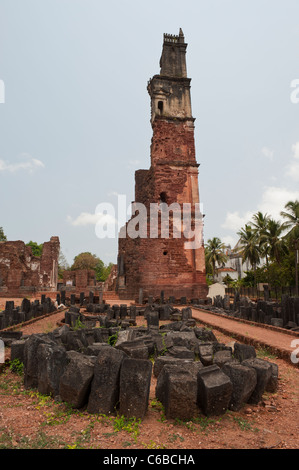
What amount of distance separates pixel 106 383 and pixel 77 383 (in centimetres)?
32

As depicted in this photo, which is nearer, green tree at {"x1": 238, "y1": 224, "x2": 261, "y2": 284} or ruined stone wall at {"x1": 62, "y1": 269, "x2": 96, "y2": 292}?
ruined stone wall at {"x1": 62, "y1": 269, "x2": 96, "y2": 292}

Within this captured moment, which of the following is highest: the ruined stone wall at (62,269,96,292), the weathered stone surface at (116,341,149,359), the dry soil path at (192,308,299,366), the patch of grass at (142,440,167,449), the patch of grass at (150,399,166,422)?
the ruined stone wall at (62,269,96,292)

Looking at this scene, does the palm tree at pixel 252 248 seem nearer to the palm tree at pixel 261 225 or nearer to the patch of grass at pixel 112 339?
the palm tree at pixel 261 225

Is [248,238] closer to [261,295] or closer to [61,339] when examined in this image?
[261,295]

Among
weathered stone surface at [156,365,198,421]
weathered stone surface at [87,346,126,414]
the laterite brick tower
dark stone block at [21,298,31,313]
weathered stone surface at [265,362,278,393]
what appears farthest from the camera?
the laterite brick tower

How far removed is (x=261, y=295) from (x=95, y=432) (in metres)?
21.1

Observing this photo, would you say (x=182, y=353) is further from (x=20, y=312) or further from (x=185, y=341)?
(x=20, y=312)

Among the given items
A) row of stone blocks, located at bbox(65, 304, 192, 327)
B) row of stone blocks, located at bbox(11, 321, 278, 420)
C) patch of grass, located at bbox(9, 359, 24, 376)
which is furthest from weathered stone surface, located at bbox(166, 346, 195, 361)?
row of stone blocks, located at bbox(65, 304, 192, 327)

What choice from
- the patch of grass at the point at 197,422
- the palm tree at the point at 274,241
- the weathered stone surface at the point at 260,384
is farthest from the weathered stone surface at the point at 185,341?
the palm tree at the point at 274,241

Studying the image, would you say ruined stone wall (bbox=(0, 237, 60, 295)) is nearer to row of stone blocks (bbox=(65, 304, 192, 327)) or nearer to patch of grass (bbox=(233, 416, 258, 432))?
row of stone blocks (bbox=(65, 304, 192, 327))

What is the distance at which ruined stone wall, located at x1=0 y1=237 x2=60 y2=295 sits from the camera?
2497 centimetres

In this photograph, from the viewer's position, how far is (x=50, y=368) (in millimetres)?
3795

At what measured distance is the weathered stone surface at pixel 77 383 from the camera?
129 inches

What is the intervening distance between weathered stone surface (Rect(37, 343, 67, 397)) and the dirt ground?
12 centimetres
